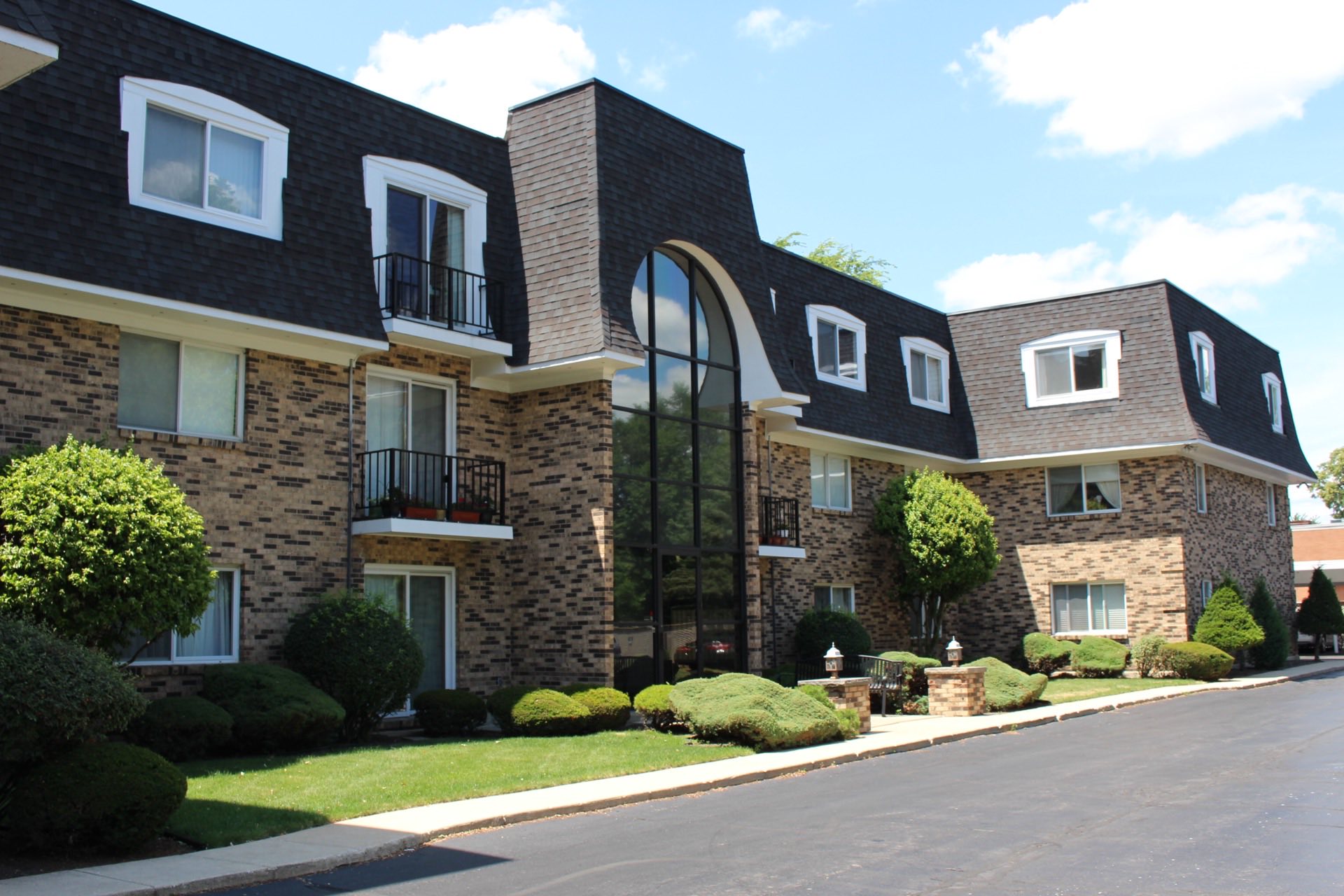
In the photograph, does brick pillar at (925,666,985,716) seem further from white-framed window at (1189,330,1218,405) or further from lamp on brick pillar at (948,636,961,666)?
white-framed window at (1189,330,1218,405)

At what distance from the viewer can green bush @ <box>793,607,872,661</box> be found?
→ 2433 centimetres

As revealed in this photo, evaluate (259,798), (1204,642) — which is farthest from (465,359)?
(1204,642)

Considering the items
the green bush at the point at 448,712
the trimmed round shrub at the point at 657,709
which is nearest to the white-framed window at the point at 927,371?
the trimmed round shrub at the point at 657,709

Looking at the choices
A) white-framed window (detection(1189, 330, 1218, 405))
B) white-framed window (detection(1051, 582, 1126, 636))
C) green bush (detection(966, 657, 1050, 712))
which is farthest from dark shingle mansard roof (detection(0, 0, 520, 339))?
white-framed window (detection(1189, 330, 1218, 405))

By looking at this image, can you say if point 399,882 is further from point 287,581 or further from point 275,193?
point 275,193

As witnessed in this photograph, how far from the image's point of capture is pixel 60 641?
33.4ft

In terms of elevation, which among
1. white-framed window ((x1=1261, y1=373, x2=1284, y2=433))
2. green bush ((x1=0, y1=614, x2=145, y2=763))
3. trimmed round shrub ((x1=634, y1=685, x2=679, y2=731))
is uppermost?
white-framed window ((x1=1261, y1=373, x2=1284, y2=433))

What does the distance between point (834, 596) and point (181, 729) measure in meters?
16.3

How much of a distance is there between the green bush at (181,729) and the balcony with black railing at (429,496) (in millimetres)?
4005

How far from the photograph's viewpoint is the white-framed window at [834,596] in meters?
27.0

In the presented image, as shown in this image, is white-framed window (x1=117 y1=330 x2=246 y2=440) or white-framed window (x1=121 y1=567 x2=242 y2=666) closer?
white-framed window (x1=121 y1=567 x2=242 y2=666)

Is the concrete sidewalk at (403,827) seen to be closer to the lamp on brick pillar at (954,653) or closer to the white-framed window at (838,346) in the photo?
the lamp on brick pillar at (954,653)

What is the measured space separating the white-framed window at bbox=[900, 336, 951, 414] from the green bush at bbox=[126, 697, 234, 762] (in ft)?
66.4

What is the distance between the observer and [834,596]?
27.5 metres
